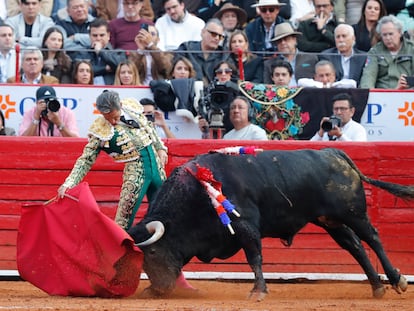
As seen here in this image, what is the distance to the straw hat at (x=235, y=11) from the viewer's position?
11.9 meters

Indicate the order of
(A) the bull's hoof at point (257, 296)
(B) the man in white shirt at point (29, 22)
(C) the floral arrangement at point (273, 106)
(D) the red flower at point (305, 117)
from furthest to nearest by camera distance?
(B) the man in white shirt at point (29, 22) → (D) the red flower at point (305, 117) → (C) the floral arrangement at point (273, 106) → (A) the bull's hoof at point (257, 296)

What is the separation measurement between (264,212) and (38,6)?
4.62 m

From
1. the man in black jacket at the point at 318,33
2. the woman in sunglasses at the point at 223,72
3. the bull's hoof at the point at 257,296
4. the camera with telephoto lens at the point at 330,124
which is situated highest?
the man in black jacket at the point at 318,33

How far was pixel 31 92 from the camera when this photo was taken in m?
10.6

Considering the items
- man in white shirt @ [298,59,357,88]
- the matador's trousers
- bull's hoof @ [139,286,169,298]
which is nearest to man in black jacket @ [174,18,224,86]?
man in white shirt @ [298,59,357,88]

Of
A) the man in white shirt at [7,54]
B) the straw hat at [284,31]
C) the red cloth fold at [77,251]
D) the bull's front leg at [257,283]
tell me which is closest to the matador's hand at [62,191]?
the red cloth fold at [77,251]

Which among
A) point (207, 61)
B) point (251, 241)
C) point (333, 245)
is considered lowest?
point (333, 245)

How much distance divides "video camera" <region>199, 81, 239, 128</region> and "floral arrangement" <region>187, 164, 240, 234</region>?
204 cm

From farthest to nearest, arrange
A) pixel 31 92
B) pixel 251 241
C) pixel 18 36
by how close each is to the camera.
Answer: pixel 18 36
pixel 31 92
pixel 251 241

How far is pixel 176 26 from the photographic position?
1190 centimetres

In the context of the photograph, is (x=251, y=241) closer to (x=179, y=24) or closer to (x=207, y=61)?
(x=207, y=61)

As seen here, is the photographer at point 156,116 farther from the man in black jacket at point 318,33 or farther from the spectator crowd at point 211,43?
the man in black jacket at point 318,33

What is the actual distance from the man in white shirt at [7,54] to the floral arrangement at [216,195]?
3571mm

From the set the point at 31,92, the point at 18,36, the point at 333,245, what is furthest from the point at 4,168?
the point at 333,245
